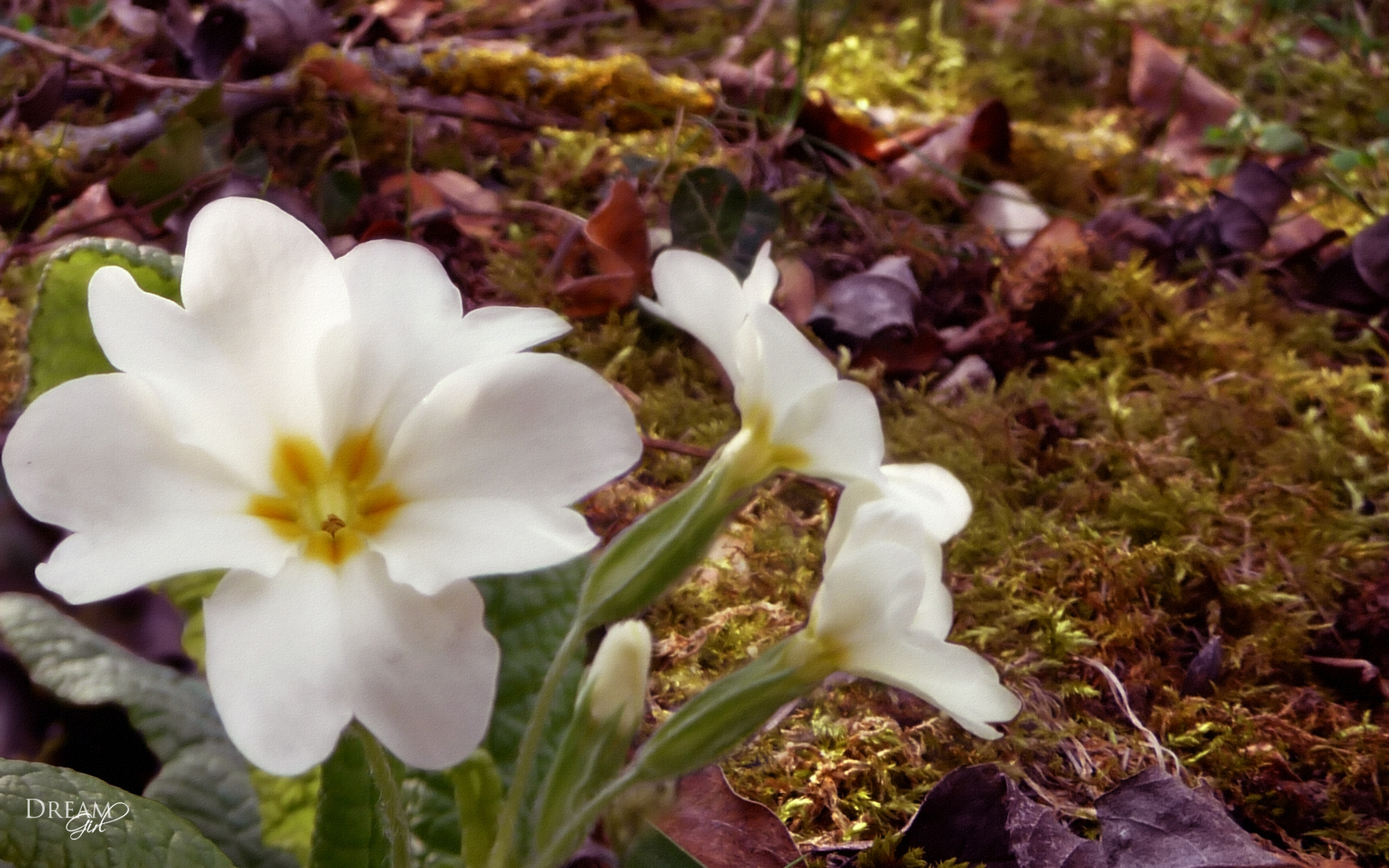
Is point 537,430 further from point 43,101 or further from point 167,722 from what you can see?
point 43,101

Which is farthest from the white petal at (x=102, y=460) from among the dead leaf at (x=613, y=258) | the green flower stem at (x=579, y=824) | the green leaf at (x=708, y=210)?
the green leaf at (x=708, y=210)

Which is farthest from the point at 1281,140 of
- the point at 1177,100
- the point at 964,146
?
the point at 964,146

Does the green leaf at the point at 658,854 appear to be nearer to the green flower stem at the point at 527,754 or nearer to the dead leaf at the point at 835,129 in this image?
the green flower stem at the point at 527,754

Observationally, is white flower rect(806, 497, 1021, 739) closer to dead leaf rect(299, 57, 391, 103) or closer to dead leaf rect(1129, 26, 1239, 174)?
dead leaf rect(299, 57, 391, 103)

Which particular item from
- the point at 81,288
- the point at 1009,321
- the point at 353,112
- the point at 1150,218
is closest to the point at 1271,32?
the point at 1150,218

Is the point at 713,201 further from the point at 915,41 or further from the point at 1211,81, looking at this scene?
the point at 1211,81
